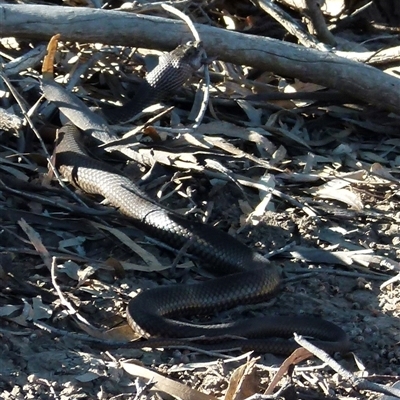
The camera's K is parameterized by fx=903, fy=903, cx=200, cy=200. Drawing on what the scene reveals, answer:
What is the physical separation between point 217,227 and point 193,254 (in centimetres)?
36

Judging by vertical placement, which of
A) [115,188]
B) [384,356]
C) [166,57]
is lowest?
[384,356]

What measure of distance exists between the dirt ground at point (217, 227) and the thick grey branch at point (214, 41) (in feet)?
1.40

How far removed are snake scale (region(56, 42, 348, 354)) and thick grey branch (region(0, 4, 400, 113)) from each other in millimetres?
201

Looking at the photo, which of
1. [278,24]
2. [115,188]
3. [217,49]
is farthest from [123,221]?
[278,24]

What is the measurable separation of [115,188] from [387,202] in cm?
180

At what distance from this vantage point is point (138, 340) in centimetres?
415

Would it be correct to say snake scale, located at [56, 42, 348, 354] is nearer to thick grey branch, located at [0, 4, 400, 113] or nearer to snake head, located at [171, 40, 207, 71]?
snake head, located at [171, 40, 207, 71]

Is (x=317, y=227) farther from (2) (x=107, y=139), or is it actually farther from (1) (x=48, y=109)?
(1) (x=48, y=109)

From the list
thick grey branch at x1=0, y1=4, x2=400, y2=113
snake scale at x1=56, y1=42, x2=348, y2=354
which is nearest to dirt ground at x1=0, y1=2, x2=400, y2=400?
snake scale at x1=56, y1=42, x2=348, y2=354

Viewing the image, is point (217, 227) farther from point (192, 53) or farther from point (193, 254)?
point (192, 53)

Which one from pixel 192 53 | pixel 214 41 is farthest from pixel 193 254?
pixel 214 41

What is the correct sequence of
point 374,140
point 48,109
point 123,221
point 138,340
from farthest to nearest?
point 374,140
point 48,109
point 123,221
point 138,340

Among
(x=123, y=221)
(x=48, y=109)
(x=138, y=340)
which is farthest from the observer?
(x=48, y=109)

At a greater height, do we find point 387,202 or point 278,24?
point 278,24
